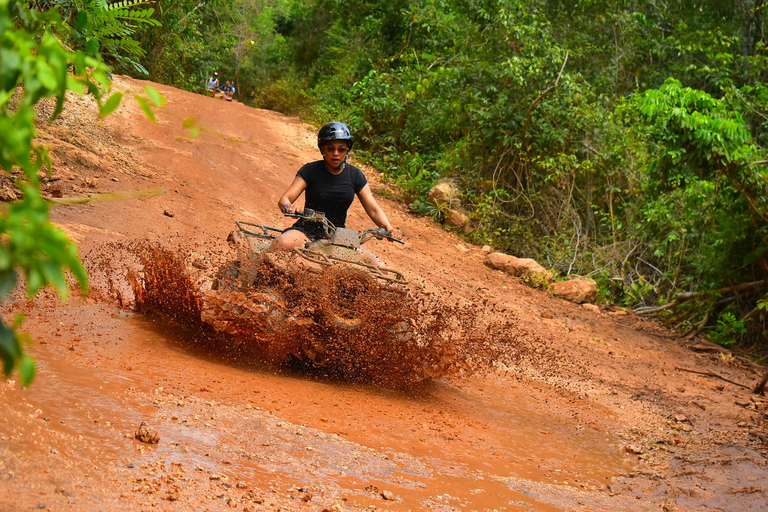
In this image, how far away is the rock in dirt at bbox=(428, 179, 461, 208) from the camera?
14.6m

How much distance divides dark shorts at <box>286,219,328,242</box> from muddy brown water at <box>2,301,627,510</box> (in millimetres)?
1144

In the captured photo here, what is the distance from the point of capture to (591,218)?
14305mm

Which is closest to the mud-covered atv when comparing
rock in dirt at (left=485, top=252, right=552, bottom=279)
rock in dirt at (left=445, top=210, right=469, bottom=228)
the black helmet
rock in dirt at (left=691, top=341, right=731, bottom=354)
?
the black helmet

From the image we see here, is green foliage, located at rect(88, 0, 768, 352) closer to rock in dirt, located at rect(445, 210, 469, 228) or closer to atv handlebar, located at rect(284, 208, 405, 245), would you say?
rock in dirt, located at rect(445, 210, 469, 228)

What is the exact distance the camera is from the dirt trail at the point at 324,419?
10.5 ft

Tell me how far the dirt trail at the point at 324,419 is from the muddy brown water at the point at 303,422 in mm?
18

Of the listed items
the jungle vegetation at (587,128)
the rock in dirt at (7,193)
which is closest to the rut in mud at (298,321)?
the rock in dirt at (7,193)

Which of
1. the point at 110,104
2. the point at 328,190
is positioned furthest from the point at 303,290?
the point at 110,104

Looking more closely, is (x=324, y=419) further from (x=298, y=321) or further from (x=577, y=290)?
(x=577, y=290)

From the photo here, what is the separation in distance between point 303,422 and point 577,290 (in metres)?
8.63

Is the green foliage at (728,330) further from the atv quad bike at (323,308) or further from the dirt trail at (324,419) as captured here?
the atv quad bike at (323,308)

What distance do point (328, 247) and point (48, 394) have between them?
2.35m

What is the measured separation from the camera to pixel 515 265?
41.6 ft

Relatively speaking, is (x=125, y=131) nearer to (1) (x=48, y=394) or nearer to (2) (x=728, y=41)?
(1) (x=48, y=394)
